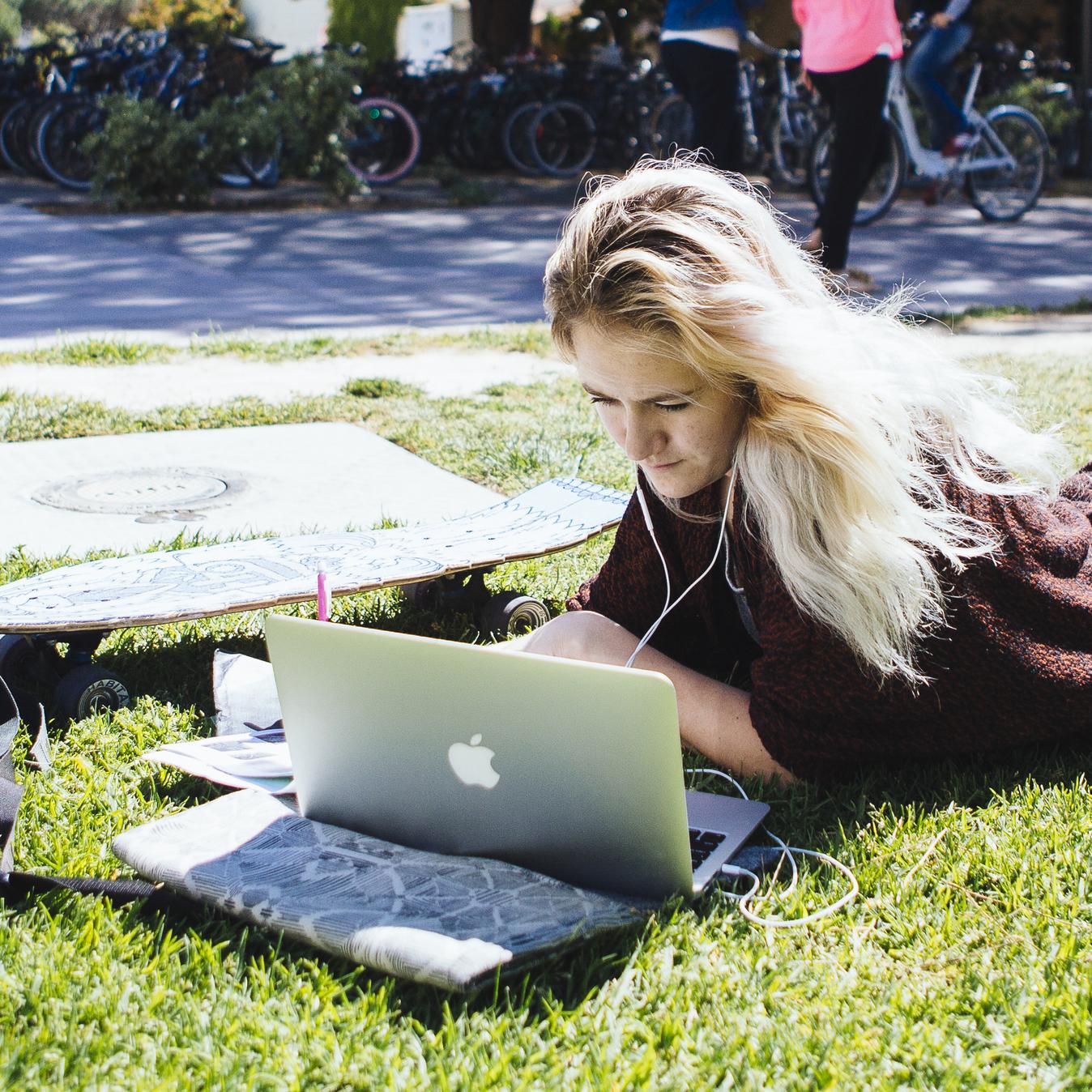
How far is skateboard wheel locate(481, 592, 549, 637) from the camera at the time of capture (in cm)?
318

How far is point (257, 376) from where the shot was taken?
19.4ft

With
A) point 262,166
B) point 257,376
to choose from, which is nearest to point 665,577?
point 257,376

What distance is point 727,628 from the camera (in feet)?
8.73

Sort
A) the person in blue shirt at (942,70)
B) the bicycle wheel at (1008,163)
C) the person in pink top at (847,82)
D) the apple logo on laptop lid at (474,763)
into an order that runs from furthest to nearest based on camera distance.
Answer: the bicycle wheel at (1008,163), the person in blue shirt at (942,70), the person in pink top at (847,82), the apple logo on laptop lid at (474,763)

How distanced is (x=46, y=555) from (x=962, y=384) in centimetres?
238

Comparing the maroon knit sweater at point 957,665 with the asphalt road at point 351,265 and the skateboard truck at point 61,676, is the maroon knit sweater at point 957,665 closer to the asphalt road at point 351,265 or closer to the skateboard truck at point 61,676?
the skateboard truck at point 61,676

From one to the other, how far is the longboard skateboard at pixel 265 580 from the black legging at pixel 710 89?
422cm

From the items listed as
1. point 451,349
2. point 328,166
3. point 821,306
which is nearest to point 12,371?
point 451,349

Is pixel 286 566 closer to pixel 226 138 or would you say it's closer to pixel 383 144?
pixel 226 138

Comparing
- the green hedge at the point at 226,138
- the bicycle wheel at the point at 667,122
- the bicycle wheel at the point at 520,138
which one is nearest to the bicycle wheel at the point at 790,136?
the bicycle wheel at the point at 667,122

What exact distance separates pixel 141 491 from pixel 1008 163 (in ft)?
27.2

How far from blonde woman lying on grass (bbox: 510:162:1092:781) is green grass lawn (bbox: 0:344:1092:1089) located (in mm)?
170

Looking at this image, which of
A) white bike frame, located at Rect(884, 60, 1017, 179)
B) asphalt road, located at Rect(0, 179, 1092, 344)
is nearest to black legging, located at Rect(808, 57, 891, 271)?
asphalt road, located at Rect(0, 179, 1092, 344)

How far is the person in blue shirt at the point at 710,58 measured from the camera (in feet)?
23.7
